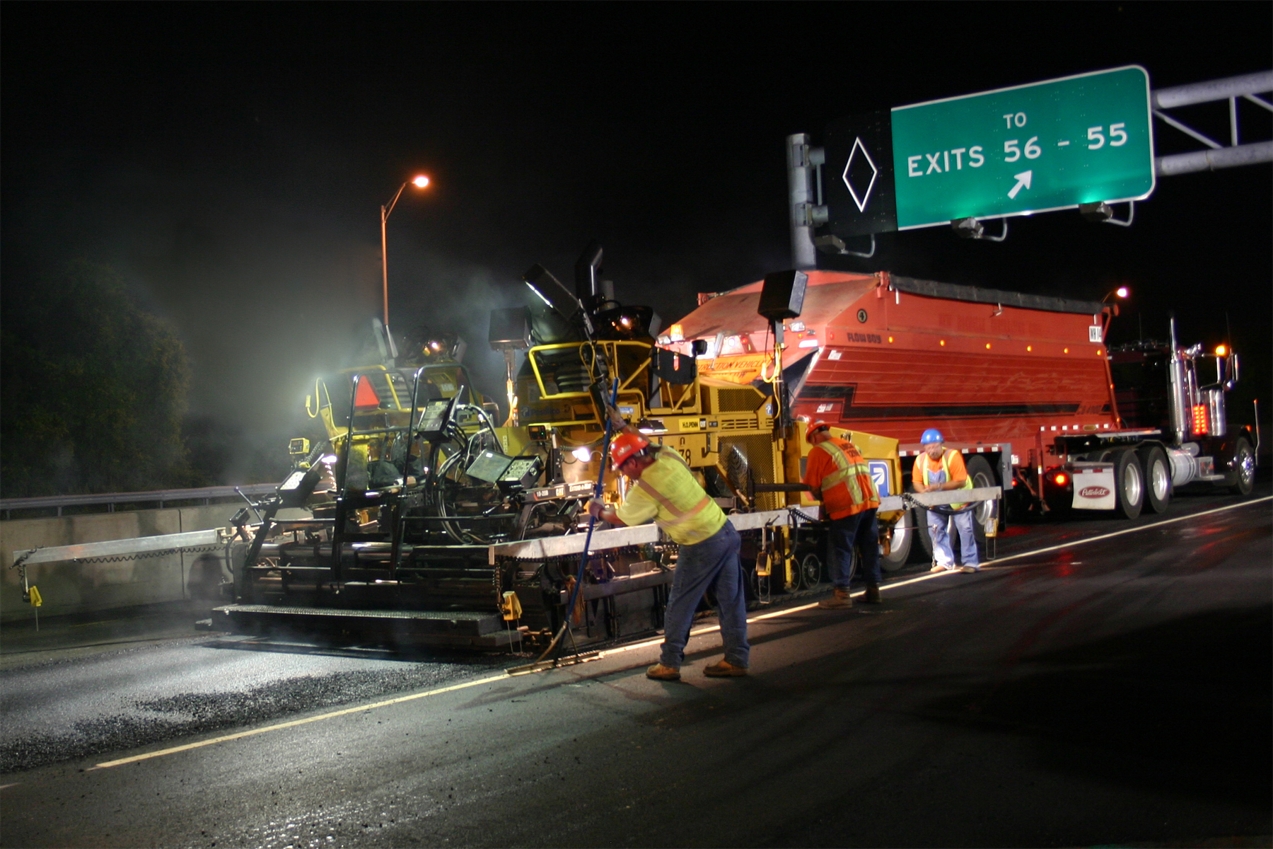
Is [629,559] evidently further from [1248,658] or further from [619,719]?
[1248,658]

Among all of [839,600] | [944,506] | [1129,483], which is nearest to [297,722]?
[839,600]

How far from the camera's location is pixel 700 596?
6789 millimetres

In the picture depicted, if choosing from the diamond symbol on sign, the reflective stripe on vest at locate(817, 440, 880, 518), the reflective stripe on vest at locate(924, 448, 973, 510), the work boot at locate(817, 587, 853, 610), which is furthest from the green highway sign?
the work boot at locate(817, 587, 853, 610)

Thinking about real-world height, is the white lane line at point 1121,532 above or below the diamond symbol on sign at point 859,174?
below

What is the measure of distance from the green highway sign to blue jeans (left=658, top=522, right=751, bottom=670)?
742 centimetres

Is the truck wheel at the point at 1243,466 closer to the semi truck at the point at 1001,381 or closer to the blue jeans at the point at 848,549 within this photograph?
the semi truck at the point at 1001,381

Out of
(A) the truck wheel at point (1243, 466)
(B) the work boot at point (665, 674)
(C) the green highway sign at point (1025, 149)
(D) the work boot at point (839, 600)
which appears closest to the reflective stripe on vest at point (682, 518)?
(B) the work boot at point (665, 674)

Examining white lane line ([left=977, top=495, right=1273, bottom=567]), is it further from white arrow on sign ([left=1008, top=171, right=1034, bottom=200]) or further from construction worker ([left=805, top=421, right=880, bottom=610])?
white arrow on sign ([left=1008, top=171, right=1034, bottom=200])

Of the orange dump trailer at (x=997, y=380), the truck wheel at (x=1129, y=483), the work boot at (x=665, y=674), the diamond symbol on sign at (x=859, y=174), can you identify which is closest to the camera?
the work boot at (x=665, y=674)

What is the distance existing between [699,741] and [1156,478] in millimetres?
16153

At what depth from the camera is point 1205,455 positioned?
21328 mm

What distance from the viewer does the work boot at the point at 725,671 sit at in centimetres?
668

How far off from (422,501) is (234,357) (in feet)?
71.1

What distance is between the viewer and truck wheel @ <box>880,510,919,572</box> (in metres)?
12.2
